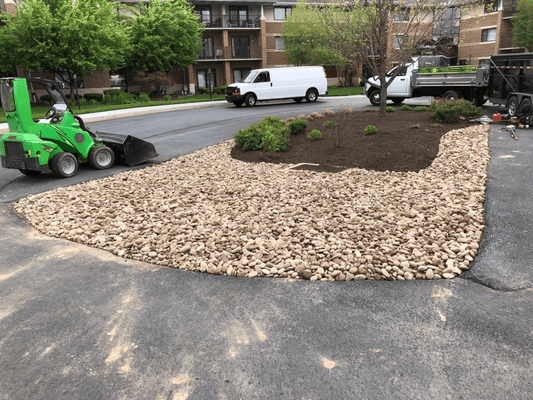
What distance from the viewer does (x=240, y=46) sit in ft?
146

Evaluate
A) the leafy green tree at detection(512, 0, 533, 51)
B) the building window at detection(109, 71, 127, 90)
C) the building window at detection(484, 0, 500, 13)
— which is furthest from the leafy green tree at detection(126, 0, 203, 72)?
the leafy green tree at detection(512, 0, 533, 51)

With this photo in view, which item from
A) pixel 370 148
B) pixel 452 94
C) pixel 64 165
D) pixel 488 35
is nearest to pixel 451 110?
pixel 370 148

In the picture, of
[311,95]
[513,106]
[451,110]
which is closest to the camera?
[451,110]

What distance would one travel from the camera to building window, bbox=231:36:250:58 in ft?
145

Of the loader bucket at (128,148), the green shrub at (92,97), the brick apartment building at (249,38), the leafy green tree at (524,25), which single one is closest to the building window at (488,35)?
the brick apartment building at (249,38)

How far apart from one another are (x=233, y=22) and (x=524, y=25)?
2618 centimetres

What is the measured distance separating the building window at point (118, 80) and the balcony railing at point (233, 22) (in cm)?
936

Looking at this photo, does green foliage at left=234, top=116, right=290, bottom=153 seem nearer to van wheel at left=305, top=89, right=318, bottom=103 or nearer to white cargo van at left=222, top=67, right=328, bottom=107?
white cargo van at left=222, top=67, right=328, bottom=107

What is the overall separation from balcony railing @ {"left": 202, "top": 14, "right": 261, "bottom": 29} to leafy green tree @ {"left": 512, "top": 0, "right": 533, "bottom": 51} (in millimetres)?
23431

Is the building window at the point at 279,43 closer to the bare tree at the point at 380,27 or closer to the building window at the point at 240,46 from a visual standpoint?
the building window at the point at 240,46

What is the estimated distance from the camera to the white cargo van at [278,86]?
24688 mm

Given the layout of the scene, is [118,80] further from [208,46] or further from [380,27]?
[380,27]

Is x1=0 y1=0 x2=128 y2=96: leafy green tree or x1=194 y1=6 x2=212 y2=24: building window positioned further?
x1=194 y1=6 x2=212 y2=24: building window

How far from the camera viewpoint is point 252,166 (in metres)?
9.33
